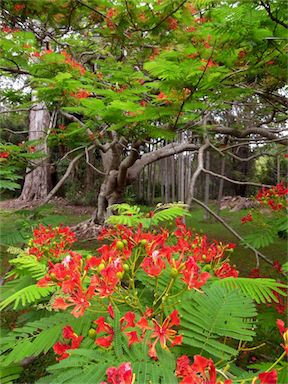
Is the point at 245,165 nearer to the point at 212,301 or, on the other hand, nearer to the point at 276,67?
the point at 276,67

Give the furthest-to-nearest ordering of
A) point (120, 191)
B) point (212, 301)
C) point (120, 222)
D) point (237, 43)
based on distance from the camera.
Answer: point (120, 191) < point (237, 43) < point (120, 222) < point (212, 301)

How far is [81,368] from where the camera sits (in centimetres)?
92

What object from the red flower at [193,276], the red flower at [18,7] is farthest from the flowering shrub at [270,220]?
the red flower at [18,7]

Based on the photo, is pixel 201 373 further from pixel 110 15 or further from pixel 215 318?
pixel 110 15

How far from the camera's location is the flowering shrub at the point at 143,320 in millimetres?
889

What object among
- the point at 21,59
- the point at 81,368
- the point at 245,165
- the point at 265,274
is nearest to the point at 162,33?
the point at 21,59

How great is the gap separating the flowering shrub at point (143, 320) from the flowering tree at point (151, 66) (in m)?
1.70

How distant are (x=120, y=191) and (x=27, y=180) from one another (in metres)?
8.12

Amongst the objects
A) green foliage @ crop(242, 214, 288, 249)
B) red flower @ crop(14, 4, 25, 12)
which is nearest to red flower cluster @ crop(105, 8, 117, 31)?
red flower @ crop(14, 4, 25, 12)

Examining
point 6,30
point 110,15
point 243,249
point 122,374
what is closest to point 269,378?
point 122,374

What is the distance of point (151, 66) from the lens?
2.60 metres

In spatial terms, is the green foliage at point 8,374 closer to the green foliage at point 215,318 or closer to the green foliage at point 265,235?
the green foliage at point 215,318

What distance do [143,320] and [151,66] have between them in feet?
6.93

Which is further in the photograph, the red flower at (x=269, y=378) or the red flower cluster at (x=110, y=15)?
the red flower cluster at (x=110, y=15)
